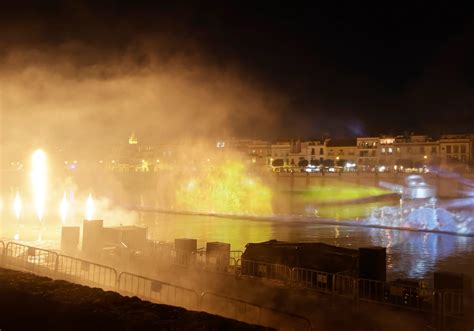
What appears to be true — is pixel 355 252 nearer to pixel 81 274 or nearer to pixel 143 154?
pixel 81 274

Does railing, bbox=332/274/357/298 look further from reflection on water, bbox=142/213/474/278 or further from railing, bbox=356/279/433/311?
reflection on water, bbox=142/213/474/278

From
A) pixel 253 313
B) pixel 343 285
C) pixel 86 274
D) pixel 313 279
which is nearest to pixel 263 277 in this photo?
pixel 313 279

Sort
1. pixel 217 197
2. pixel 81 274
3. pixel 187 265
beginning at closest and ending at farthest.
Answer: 1. pixel 81 274
2. pixel 187 265
3. pixel 217 197

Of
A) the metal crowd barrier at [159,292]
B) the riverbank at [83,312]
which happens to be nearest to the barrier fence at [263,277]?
the metal crowd barrier at [159,292]

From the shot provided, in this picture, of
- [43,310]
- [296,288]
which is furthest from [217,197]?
[43,310]

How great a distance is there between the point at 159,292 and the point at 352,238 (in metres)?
17.8

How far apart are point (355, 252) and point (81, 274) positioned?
17.4ft

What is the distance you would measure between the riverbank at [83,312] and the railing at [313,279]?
4855 millimetres

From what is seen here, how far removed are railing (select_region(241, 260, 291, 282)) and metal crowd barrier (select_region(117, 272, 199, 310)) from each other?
82.1 inches

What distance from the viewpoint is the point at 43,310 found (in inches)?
176

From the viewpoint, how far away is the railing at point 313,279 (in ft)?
28.7

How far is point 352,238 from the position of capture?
2391 centimetres

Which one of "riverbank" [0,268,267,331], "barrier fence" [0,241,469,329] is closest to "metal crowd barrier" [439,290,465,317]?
"barrier fence" [0,241,469,329]

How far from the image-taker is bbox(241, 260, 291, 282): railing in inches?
365
